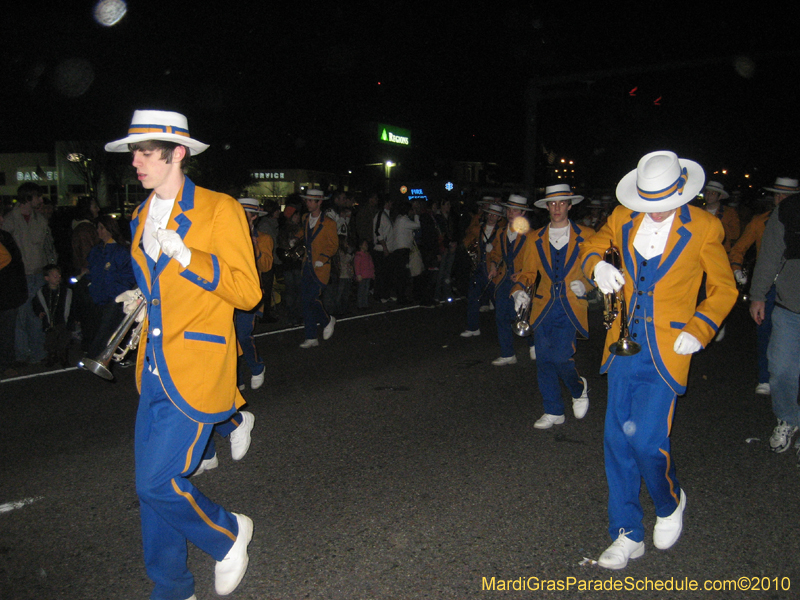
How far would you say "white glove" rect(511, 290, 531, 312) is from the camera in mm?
5211

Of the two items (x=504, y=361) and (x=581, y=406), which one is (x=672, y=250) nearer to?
(x=581, y=406)

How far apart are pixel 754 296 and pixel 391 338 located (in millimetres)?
5330

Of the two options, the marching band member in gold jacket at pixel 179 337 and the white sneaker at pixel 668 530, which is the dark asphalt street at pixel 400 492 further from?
the marching band member in gold jacket at pixel 179 337

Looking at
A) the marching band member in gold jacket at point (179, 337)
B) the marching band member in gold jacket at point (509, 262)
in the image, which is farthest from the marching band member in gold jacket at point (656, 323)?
the marching band member in gold jacket at point (509, 262)

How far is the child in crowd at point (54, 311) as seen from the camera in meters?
7.40

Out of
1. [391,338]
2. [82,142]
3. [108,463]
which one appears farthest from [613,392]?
[82,142]

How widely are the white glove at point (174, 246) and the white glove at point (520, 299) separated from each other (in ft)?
10.6

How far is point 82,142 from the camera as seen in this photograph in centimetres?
4488

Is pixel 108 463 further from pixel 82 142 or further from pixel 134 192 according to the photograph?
pixel 134 192

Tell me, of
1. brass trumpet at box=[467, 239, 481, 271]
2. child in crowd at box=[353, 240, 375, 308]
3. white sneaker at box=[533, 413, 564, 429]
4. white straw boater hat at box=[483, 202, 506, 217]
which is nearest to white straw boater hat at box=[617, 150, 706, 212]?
white sneaker at box=[533, 413, 564, 429]

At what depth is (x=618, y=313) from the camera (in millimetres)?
3404

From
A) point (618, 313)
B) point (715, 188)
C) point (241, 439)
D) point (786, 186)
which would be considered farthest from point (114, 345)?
point (715, 188)

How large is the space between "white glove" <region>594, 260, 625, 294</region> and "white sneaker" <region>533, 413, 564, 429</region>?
2.28m

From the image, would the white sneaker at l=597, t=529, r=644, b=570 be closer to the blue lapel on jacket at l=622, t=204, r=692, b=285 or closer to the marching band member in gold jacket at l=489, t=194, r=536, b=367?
the blue lapel on jacket at l=622, t=204, r=692, b=285
